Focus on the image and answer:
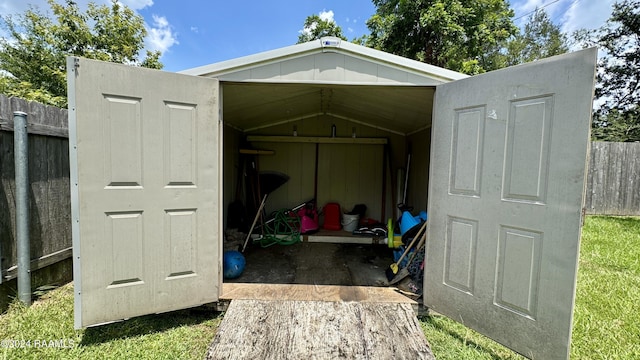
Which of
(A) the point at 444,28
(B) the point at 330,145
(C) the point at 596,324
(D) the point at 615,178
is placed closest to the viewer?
(C) the point at 596,324

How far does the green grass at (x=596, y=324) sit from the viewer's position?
1.96 m

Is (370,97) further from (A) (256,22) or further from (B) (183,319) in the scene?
(A) (256,22)

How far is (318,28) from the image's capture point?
14914 millimetres

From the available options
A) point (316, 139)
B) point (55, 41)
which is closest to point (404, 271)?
point (316, 139)

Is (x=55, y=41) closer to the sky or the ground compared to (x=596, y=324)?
closer to the sky

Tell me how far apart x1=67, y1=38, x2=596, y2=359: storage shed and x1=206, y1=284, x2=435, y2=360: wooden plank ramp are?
33cm

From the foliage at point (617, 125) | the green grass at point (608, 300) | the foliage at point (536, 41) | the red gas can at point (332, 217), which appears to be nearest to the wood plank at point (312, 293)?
the green grass at point (608, 300)

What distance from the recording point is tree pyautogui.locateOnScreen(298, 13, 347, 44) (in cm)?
1452

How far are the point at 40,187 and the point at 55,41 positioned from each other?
38.3ft

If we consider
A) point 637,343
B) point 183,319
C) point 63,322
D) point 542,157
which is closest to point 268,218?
point 183,319

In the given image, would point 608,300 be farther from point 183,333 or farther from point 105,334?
point 105,334

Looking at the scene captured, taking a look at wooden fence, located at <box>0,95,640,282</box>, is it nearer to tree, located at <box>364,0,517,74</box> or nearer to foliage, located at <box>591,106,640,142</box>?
tree, located at <box>364,0,517,74</box>

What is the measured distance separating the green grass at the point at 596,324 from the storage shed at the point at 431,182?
197mm

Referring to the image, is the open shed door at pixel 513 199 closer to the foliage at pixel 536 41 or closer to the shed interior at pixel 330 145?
the shed interior at pixel 330 145
